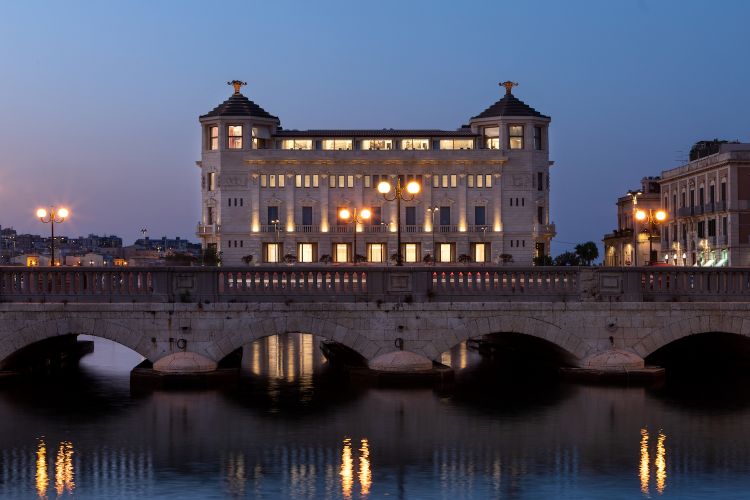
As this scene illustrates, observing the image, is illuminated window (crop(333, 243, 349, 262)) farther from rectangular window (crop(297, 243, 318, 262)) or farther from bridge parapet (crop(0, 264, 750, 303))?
bridge parapet (crop(0, 264, 750, 303))

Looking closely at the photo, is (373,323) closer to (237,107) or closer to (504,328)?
(504,328)

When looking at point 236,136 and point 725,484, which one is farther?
point 236,136

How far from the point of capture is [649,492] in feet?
74.6

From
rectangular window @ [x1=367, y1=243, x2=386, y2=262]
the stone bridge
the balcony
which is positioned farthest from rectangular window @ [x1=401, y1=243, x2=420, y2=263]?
the stone bridge

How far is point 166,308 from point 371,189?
9603 cm

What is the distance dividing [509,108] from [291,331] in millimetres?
99164

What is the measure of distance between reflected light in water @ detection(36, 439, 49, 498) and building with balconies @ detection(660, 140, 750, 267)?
8246 centimetres

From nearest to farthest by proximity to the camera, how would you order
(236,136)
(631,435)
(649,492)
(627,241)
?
(649,492) → (631,435) → (236,136) → (627,241)

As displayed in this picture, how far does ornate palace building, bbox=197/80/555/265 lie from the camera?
127812mm

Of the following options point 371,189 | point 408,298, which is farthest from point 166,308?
point 371,189

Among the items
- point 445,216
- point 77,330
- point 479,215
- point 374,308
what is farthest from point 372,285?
point 479,215

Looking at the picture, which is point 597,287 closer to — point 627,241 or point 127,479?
point 127,479

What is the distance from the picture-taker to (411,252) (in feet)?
416

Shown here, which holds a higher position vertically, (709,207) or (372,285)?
(709,207)
